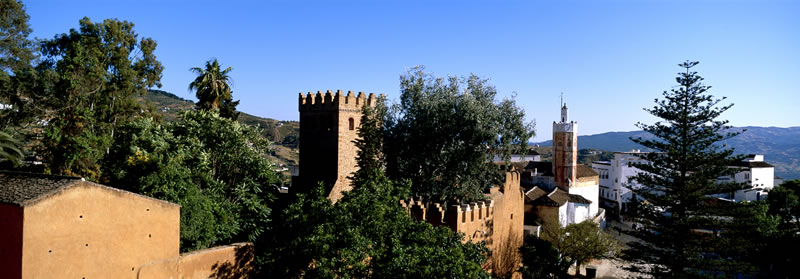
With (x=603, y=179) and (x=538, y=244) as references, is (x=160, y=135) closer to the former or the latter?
(x=538, y=244)

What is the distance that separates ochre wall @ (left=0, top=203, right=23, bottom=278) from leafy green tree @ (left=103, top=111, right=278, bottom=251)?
149 inches

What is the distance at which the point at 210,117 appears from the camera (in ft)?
55.5

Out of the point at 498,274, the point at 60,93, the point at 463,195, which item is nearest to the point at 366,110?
the point at 463,195

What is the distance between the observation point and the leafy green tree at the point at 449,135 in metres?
18.8

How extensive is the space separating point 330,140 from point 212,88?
698 cm

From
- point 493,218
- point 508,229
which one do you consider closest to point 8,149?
point 493,218

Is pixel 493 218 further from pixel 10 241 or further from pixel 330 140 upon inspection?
pixel 10 241

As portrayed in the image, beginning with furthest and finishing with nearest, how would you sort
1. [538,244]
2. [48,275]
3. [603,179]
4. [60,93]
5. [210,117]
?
[603,179] < [538,244] < [60,93] < [210,117] < [48,275]

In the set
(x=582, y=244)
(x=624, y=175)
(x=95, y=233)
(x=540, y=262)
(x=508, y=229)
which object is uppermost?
(x=95, y=233)

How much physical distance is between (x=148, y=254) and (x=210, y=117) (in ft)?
20.3

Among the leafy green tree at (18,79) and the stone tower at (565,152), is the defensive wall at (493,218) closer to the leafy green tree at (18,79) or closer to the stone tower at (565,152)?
the leafy green tree at (18,79)

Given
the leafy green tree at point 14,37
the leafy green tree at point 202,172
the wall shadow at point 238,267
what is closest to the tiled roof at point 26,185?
the leafy green tree at point 202,172

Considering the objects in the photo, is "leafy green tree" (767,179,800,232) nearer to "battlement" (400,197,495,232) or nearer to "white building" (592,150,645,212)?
"white building" (592,150,645,212)

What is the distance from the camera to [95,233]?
10555 mm
